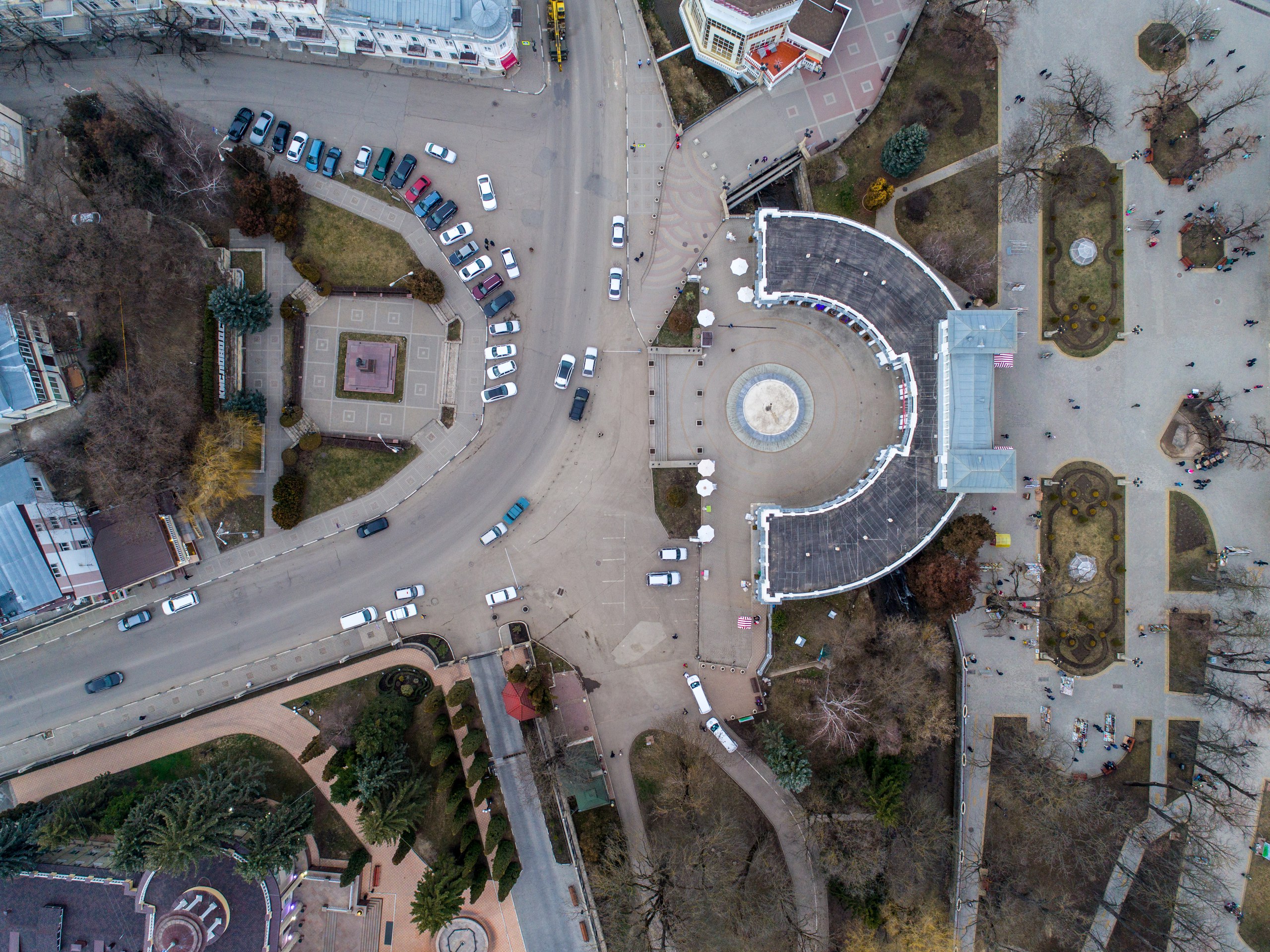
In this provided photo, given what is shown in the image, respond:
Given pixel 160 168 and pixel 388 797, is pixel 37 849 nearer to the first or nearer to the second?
pixel 388 797

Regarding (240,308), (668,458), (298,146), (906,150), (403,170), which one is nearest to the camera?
(240,308)

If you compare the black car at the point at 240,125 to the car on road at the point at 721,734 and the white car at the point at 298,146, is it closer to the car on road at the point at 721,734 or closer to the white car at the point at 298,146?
the white car at the point at 298,146

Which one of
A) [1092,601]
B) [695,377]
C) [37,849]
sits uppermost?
[695,377]

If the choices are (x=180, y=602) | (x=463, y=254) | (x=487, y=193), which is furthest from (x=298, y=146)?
(x=180, y=602)

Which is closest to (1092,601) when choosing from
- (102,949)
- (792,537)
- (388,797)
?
(792,537)

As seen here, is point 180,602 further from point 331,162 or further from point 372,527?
point 331,162

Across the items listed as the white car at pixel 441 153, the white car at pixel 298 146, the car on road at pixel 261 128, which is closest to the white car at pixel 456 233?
the white car at pixel 441 153
